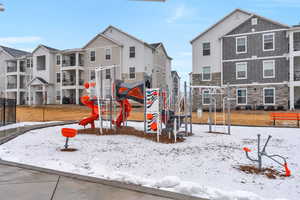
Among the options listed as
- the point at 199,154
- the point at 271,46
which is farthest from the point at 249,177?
the point at 271,46

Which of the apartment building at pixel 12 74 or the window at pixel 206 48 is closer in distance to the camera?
the window at pixel 206 48

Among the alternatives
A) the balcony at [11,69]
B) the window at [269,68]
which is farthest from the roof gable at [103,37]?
the window at [269,68]

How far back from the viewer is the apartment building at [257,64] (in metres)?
24.7

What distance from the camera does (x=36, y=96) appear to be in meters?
40.6

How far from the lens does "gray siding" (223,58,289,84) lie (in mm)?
24913

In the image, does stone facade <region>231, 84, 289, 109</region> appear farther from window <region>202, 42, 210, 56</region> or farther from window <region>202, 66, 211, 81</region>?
window <region>202, 42, 210, 56</region>

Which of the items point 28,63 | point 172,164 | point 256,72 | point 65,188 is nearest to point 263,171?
point 172,164

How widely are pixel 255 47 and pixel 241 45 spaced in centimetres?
162

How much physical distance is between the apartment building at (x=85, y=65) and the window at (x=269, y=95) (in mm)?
12508

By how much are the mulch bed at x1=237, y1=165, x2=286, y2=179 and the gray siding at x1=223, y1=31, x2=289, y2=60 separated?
24.1 m

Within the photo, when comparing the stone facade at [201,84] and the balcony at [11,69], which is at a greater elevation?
the balcony at [11,69]

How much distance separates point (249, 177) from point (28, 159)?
19.0 ft

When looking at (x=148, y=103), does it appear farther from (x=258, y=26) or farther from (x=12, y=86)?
(x=12, y=86)

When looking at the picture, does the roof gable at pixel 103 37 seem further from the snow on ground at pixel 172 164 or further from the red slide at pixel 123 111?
the snow on ground at pixel 172 164
